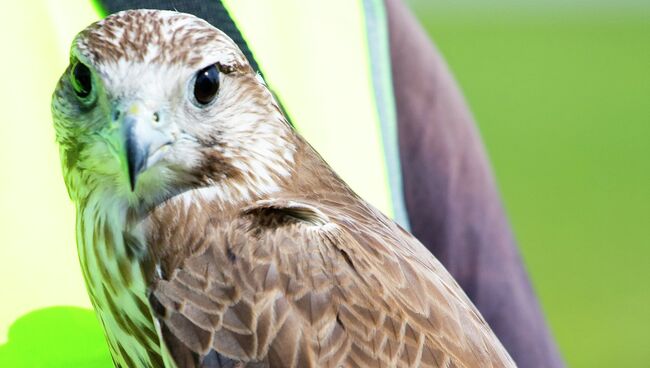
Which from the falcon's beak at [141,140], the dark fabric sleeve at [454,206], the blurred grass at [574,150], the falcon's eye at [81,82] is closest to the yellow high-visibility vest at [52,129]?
the dark fabric sleeve at [454,206]

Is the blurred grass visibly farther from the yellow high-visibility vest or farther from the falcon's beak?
the falcon's beak

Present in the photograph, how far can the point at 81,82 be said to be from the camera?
7.41ft

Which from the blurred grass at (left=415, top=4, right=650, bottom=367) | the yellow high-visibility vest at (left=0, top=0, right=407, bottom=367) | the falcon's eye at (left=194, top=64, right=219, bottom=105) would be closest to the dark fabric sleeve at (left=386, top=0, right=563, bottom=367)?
the yellow high-visibility vest at (left=0, top=0, right=407, bottom=367)

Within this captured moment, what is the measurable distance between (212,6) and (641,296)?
9.04 meters

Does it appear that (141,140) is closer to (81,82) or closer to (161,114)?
(161,114)

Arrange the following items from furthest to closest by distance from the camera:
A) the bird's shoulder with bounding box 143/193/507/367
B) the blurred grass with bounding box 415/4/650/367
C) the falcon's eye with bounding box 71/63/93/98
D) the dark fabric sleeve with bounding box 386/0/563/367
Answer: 1. the blurred grass with bounding box 415/4/650/367
2. the dark fabric sleeve with bounding box 386/0/563/367
3. the falcon's eye with bounding box 71/63/93/98
4. the bird's shoulder with bounding box 143/193/507/367

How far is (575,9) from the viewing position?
27.7m

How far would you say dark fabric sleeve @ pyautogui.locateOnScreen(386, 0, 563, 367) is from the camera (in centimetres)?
290

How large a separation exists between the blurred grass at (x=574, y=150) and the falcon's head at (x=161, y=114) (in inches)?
267

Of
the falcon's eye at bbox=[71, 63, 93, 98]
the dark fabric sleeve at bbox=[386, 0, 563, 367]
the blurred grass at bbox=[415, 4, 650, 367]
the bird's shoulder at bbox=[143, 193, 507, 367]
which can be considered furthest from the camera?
the blurred grass at bbox=[415, 4, 650, 367]

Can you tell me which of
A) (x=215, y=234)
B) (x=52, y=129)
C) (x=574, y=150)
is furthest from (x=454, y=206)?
(x=574, y=150)

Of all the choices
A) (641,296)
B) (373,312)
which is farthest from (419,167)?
(641,296)

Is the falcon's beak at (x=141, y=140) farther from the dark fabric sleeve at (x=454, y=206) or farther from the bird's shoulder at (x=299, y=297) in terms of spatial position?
the dark fabric sleeve at (x=454, y=206)

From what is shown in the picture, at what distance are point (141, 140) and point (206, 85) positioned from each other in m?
0.23
